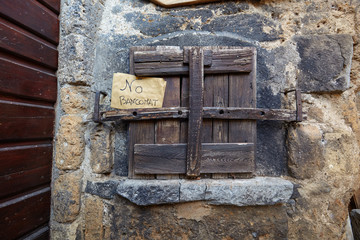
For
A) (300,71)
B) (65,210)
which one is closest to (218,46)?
(300,71)

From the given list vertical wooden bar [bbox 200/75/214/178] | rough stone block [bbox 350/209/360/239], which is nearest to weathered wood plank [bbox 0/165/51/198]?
vertical wooden bar [bbox 200/75/214/178]

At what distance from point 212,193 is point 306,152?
0.58m

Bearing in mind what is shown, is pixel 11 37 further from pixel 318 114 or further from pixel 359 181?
pixel 359 181

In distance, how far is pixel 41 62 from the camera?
951 mm

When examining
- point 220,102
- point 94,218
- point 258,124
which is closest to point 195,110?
point 220,102

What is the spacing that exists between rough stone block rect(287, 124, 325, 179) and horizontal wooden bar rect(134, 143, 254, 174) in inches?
9.7

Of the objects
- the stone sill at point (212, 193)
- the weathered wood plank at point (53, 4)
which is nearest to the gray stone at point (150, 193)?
the stone sill at point (212, 193)

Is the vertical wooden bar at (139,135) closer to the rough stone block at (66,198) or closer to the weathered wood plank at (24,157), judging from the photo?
the rough stone block at (66,198)

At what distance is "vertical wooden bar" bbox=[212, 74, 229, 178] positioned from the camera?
1.02m

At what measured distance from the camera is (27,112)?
90cm

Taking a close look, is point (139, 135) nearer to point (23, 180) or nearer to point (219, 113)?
point (219, 113)

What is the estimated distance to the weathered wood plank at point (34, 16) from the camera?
82 centimetres

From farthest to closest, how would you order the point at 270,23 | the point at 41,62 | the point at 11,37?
the point at 270,23 < the point at 41,62 < the point at 11,37

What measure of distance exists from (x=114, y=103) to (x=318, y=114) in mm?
1197
